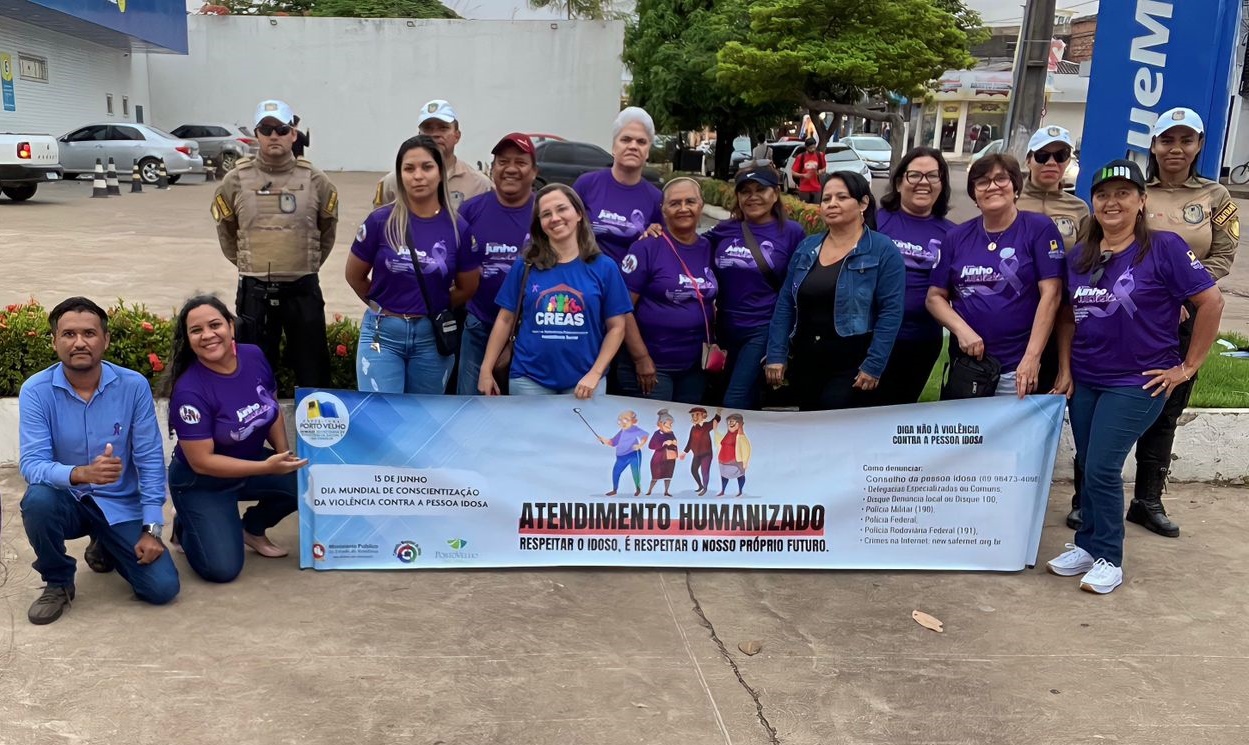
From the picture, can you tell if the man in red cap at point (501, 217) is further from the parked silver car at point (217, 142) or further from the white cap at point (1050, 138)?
the parked silver car at point (217, 142)

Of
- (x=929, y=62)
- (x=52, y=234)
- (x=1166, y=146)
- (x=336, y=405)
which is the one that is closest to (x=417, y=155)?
(x=336, y=405)

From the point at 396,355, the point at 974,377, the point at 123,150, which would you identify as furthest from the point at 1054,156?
the point at 123,150

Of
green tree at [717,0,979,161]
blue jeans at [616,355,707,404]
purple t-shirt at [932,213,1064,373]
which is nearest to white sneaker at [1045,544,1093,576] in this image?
purple t-shirt at [932,213,1064,373]

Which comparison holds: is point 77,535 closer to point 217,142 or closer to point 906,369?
point 906,369

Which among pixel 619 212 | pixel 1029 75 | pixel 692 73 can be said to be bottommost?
pixel 619 212

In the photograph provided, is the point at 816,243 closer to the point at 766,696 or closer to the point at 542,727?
the point at 766,696

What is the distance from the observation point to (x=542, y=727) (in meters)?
3.33

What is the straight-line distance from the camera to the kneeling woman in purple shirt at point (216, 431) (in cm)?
421

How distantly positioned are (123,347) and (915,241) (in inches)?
178

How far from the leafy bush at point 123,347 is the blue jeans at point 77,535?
6.07 ft

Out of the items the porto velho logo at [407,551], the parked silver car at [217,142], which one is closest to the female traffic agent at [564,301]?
the porto velho logo at [407,551]

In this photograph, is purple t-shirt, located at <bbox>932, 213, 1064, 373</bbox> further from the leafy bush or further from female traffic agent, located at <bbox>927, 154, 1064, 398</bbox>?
the leafy bush

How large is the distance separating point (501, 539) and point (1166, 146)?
12.0 feet

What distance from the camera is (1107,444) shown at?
4.44 m
